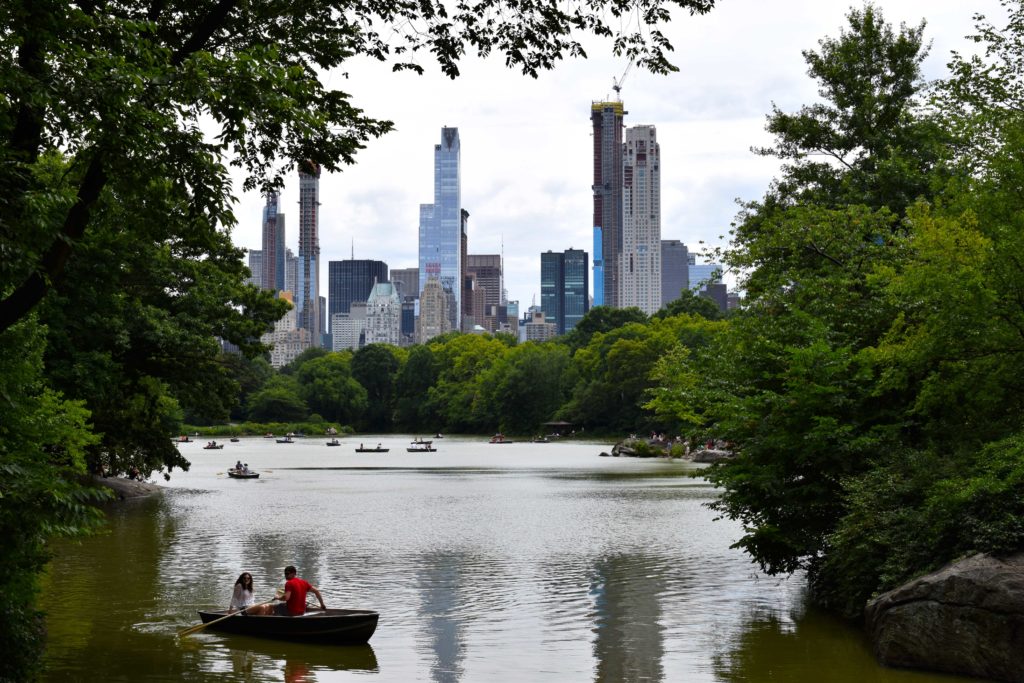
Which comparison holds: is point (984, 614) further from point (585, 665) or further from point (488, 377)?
point (488, 377)

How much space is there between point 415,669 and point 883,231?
1403 cm

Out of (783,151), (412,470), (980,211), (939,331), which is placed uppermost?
(783,151)

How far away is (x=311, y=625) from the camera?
16938 millimetres

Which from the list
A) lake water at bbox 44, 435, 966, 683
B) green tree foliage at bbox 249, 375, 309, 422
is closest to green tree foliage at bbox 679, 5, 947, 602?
lake water at bbox 44, 435, 966, 683

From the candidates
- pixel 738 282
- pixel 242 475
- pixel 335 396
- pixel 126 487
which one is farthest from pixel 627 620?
pixel 335 396

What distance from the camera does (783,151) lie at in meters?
37.3

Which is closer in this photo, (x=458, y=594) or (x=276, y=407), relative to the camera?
(x=458, y=594)

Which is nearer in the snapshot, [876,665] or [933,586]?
[933,586]

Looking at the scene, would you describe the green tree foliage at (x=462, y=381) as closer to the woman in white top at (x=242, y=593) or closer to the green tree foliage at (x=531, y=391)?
the green tree foliage at (x=531, y=391)

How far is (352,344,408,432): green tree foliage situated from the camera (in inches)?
6629

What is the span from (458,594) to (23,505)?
11598 millimetres

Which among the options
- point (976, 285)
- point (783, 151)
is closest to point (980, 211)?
point (976, 285)

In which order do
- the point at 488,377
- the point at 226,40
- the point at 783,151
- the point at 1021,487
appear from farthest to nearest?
the point at 488,377
the point at 783,151
the point at 1021,487
the point at 226,40

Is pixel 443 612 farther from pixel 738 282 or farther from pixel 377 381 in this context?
pixel 377 381
